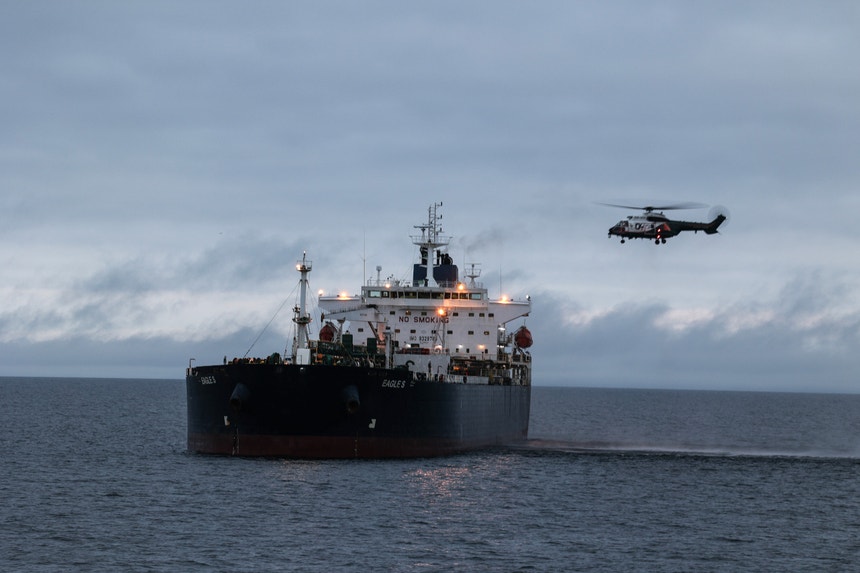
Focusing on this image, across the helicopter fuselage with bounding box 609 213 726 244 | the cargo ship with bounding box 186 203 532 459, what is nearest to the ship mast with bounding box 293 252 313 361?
the cargo ship with bounding box 186 203 532 459

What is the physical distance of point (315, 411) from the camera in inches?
1966

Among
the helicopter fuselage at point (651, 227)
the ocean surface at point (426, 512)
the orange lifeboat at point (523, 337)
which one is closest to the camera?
the ocean surface at point (426, 512)

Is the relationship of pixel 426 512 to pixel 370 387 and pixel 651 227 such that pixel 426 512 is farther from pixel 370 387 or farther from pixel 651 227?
pixel 651 227

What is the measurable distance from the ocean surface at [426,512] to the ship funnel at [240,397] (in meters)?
2.65

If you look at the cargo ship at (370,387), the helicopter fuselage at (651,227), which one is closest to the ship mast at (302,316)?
the cargo ship at (370,387)

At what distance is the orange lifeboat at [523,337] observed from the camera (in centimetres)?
7969

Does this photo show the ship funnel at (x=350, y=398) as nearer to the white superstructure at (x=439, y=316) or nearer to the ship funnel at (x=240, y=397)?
the ship funnel at (x=240, y=397)

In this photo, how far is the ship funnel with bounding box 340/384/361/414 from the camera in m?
49.2

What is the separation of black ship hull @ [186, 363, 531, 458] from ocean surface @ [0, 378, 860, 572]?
1.04m

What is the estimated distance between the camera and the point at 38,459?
57219 millimetres

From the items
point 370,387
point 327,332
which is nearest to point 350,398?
point 370,387

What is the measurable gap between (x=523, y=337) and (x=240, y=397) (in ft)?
111

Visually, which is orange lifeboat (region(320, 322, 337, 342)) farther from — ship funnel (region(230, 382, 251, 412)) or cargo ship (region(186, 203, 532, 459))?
ship funnel (region(230, 382, 251, 412))

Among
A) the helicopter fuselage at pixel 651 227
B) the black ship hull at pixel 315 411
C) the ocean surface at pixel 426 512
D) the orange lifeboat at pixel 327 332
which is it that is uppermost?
the helicopter fuselage at pixel 651 227
